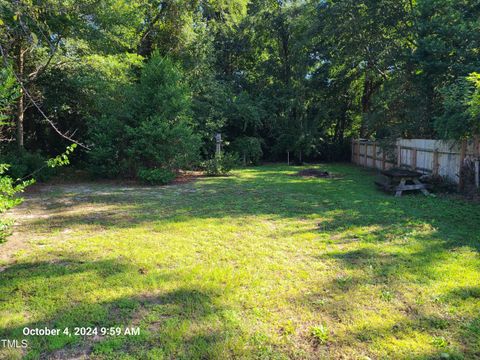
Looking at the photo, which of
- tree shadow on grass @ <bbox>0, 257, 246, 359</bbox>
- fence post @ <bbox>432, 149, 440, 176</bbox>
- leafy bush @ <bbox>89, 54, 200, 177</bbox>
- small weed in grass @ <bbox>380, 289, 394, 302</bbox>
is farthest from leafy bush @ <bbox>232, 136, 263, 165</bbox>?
small weed in grass @ <bbox>380, 289, 394, 302</bbox>

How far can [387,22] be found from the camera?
1364cm

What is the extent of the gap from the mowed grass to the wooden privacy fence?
236cm

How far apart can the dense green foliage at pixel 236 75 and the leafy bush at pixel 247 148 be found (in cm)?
6

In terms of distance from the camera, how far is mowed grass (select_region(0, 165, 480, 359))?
222 centimetres

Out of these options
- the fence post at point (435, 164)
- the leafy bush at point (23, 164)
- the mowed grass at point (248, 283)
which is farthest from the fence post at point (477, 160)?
the leafy bush at point (23, 164)

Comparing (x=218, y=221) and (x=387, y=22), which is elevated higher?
(x=387, y=22)

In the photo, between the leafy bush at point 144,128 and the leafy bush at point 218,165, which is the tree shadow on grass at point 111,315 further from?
the leafy bush at point 218,165

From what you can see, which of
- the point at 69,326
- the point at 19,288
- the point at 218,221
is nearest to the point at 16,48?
the point at 218,221

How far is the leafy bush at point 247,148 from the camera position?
17.5 metres

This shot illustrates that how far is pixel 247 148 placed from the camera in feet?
57.4

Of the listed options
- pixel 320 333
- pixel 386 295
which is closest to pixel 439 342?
pixel 386 295

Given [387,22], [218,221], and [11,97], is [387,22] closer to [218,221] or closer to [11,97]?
[218,221]

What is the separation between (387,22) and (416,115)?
5.62 meters

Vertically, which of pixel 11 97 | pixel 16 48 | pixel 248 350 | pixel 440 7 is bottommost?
pixel 248 350
